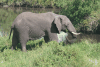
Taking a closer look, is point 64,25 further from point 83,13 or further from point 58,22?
point 83,13

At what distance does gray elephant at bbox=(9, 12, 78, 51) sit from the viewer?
5781 mm

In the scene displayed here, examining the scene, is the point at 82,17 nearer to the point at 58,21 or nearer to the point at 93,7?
the point at 93,7

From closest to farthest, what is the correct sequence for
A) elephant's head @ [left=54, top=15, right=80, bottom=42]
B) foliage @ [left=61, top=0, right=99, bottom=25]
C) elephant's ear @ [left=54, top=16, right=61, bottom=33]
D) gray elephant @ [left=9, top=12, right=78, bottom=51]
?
gray elephant @ [left=9, top=12, right=78, bottom=51], elephant's ear @ [left=54, top=16, right=61, bottom=33], elephant's head @ [left=54, top=15, right=80, bottom=42], foliage @ [left=61, top=0, right=99, bottom=25]

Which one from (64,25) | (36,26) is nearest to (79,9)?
(64,25)

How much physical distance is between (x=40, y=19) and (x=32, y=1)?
37787mm

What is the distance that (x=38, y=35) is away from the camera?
6.12 m

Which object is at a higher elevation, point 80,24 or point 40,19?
point 40,19

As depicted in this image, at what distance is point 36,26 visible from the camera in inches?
235

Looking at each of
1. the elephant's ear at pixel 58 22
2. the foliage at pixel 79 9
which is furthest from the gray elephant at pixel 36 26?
the foliage at pixel 79 9

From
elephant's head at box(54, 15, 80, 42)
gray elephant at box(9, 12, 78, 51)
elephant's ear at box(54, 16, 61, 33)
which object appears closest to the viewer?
gray elephant at box(9, 12, 78, 51)

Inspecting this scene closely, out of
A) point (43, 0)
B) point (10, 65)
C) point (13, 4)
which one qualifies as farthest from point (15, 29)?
point (13, 4)

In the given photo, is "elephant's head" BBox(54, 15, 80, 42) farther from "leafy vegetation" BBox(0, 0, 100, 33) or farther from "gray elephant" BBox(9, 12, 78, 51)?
"leafy vegetation" BBox(0, 0, 100, 33)

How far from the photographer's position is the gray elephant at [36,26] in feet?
19.0

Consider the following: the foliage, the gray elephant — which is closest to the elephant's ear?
the gray elephant
